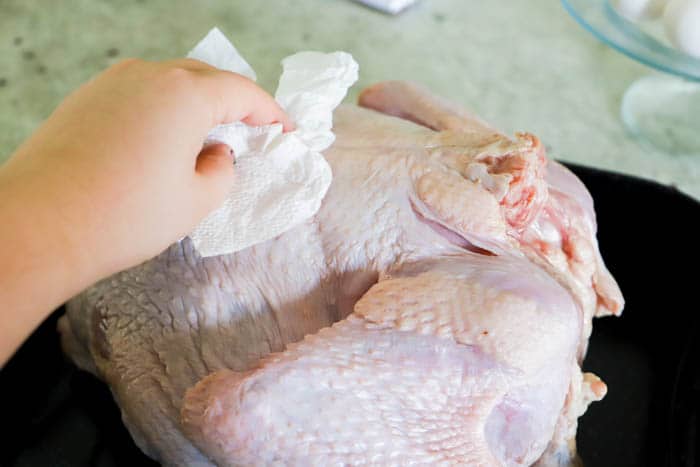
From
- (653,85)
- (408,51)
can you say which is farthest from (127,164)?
(653,85)

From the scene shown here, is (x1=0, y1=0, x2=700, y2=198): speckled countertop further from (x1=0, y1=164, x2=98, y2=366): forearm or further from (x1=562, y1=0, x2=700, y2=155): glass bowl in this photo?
(x1=0, y1=164, x2=98, y2=366): forearm

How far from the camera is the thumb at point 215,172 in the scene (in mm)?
645

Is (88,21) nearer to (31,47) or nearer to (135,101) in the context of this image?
(31,47)

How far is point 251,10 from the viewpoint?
5.17ft

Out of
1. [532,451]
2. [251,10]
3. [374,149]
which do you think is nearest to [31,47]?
[251,10]

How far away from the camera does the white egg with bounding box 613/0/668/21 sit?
3.86 ft

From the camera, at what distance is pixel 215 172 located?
2.16 feet

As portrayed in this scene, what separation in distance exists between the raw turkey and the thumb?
0.38 feet

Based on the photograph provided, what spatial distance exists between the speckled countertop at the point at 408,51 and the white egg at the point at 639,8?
25 cm

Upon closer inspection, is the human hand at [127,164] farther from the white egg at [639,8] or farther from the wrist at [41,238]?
the white egg at [639,8]

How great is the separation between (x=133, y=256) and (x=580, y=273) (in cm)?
52

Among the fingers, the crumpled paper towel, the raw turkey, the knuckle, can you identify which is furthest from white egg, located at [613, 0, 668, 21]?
the knuckle

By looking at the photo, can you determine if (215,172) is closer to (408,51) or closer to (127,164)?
(127,164)

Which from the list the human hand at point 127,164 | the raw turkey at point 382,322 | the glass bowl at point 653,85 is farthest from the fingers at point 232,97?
the glass bowl at point 653,85
